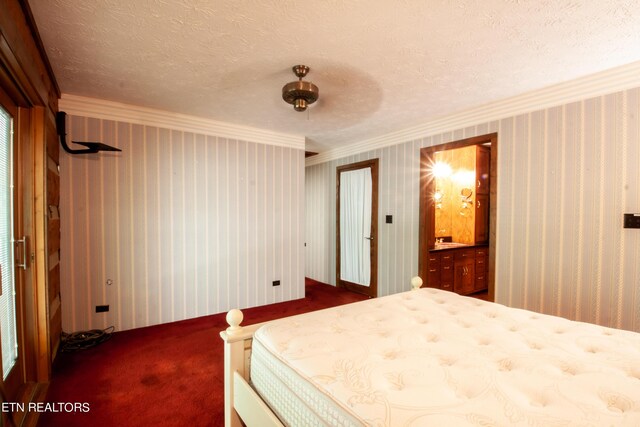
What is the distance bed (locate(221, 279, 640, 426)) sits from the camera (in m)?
0.90

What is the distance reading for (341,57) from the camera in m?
2.11

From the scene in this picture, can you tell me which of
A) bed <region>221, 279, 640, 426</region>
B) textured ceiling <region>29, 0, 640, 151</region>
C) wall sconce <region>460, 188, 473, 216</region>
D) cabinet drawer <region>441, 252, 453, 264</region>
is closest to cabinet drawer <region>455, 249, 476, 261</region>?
cabinet drawer <region>441, 252, 453, 264</region>

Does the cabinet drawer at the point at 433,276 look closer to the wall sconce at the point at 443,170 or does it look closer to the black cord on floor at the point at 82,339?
the wall sconce at the point at 443,170

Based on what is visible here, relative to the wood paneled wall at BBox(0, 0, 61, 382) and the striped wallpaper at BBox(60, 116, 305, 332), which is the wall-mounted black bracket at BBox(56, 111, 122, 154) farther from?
the wood paneled wall at BBox(0, 0, 61, 382)

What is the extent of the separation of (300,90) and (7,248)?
2.13m

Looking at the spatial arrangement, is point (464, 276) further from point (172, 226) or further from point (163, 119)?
point (163, 119)

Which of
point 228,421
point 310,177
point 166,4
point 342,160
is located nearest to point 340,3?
point 166,4

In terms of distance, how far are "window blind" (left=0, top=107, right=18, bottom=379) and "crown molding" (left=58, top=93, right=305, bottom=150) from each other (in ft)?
4.20

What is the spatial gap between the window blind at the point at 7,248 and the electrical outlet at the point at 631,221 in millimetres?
4182

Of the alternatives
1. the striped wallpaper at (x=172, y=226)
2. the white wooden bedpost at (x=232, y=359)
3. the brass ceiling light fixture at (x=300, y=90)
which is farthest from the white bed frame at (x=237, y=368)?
the striped wallpaper at (x=172, y=226)

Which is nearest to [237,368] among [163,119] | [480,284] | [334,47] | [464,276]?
[334,47]

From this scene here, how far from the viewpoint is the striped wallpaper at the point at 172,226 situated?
296cm

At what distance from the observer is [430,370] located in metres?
1.12

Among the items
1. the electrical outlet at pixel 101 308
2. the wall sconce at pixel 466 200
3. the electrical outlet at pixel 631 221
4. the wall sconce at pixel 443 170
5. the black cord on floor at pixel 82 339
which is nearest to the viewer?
the electrical outlet at pixel 631 221
